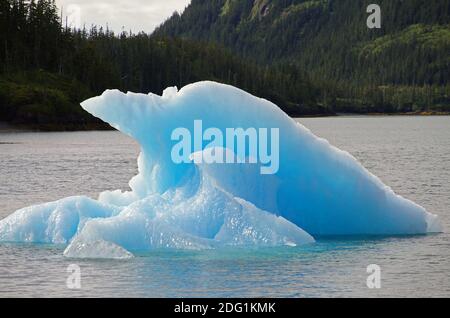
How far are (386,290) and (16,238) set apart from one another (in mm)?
11728

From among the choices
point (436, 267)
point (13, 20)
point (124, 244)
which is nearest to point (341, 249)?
point (436, 267)

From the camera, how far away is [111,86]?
162 meters

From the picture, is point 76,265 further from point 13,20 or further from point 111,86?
point 111,86

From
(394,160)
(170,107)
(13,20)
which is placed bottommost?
(394,160)
